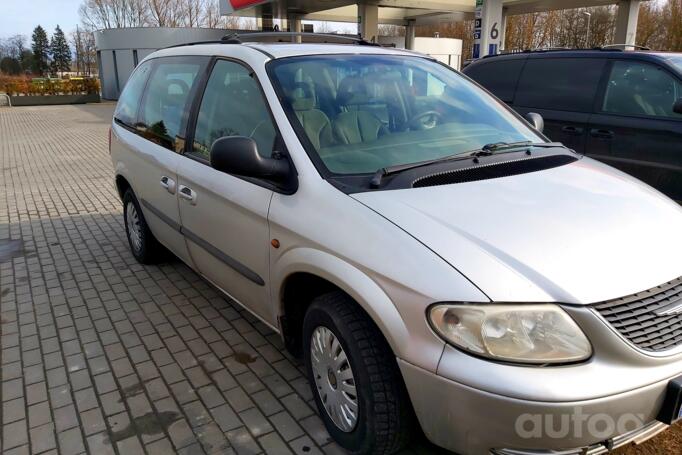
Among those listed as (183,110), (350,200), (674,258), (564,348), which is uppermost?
(183,110)

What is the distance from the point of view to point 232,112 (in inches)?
127

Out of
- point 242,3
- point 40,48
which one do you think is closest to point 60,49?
point 40,48

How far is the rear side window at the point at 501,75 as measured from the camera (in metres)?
6.51

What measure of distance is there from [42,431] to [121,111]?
3.33 m

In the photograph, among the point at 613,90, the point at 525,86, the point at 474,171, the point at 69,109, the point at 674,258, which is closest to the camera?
the point at 674,258

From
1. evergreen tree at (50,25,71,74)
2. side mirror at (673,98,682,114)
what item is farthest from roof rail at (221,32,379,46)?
evergreen tree at (50,25,71,74)

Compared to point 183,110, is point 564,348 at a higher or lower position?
lower

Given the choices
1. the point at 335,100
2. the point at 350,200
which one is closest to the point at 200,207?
the point at 335,100

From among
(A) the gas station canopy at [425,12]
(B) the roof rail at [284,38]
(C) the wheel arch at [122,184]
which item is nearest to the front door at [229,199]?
(B) the roof rail at [284,38]

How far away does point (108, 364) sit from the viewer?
3.37m

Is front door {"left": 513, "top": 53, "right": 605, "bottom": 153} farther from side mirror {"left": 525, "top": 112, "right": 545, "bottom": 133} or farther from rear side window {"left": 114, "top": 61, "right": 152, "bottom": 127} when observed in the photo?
rear side window {"left": 114, "top": 61, "right": 152, "bottom": 127}

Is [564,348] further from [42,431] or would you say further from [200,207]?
[42,431]

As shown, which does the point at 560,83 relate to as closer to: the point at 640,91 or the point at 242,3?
the point at 640,91

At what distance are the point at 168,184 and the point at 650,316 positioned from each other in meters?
3.07
